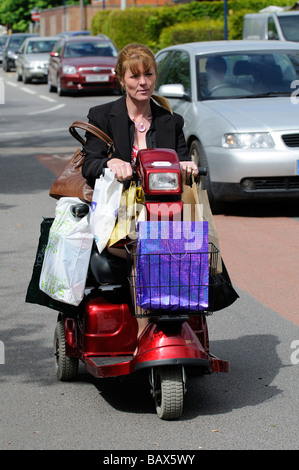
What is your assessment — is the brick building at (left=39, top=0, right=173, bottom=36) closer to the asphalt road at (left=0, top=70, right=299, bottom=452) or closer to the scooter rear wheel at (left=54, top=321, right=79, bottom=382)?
the asphalt road at (left=0, top=70, right=299, bottom=452)

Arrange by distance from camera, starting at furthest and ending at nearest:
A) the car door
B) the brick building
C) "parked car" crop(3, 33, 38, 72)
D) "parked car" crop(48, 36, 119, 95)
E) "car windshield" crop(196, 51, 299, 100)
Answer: the brick building
"parked car" crop(3, 33, 38, 72)
"parked car" crop(48, 36, 119, 95)
the car door
"car windshield" crop(196, 51, 299, 100)

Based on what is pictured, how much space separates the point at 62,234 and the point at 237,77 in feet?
22.3

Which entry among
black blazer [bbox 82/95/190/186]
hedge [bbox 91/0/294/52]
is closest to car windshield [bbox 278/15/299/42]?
hedge [bbox 91/0/294/52]

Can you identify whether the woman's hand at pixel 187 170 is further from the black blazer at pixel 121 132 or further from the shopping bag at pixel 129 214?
the black blazer at pixel 121 132

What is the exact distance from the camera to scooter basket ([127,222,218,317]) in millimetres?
4344

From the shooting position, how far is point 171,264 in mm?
4348

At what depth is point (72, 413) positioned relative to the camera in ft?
15.5

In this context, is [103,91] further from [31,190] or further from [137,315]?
[137,315]

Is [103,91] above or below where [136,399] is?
below

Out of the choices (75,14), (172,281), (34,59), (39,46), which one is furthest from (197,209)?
(75,14)

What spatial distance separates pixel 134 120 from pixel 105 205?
0.66 meters

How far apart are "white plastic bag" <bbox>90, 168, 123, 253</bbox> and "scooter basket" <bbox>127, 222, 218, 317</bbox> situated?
20cm

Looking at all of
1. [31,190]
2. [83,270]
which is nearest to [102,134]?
[83,270]

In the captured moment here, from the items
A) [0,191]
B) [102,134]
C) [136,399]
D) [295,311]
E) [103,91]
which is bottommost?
[103,91]
